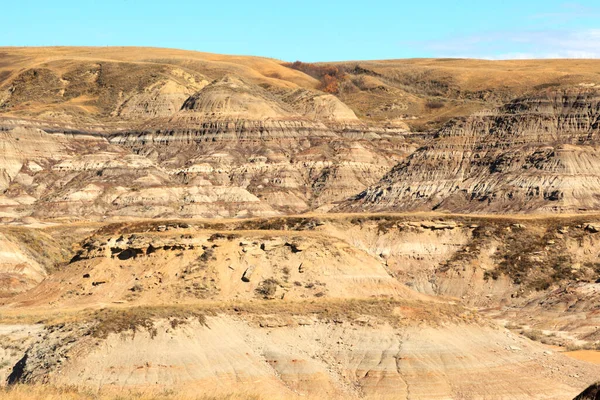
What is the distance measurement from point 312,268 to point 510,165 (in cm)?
7985

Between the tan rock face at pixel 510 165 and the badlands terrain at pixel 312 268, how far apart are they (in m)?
0.30

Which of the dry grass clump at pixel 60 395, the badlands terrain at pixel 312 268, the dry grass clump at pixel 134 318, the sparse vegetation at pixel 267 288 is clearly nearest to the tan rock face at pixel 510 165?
the badlands terrain at pixel 312 268

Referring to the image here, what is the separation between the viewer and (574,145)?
131500mm

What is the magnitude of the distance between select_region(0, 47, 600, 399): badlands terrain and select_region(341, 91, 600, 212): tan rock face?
30 cm

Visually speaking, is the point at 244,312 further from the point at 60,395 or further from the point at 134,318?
the point at 60,395

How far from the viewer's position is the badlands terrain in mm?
46719

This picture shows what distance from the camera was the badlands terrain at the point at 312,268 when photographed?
46719 mm

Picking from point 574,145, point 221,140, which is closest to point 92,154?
point 221,140

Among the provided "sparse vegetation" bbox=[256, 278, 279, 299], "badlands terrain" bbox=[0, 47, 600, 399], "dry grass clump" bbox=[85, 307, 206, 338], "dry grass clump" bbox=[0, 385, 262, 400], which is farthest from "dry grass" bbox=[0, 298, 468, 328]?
"dry grass clump" bbox=[0, 385, 262, 400]

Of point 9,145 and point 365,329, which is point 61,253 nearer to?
point 365,329

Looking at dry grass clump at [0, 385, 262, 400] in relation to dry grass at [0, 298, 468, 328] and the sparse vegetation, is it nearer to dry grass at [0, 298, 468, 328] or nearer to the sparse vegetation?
dry grass at [0, 298, 468, 328]

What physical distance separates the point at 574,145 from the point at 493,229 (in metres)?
46.8

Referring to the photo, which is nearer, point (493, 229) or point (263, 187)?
point (493, 229)

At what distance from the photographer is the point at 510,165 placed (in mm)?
132500
